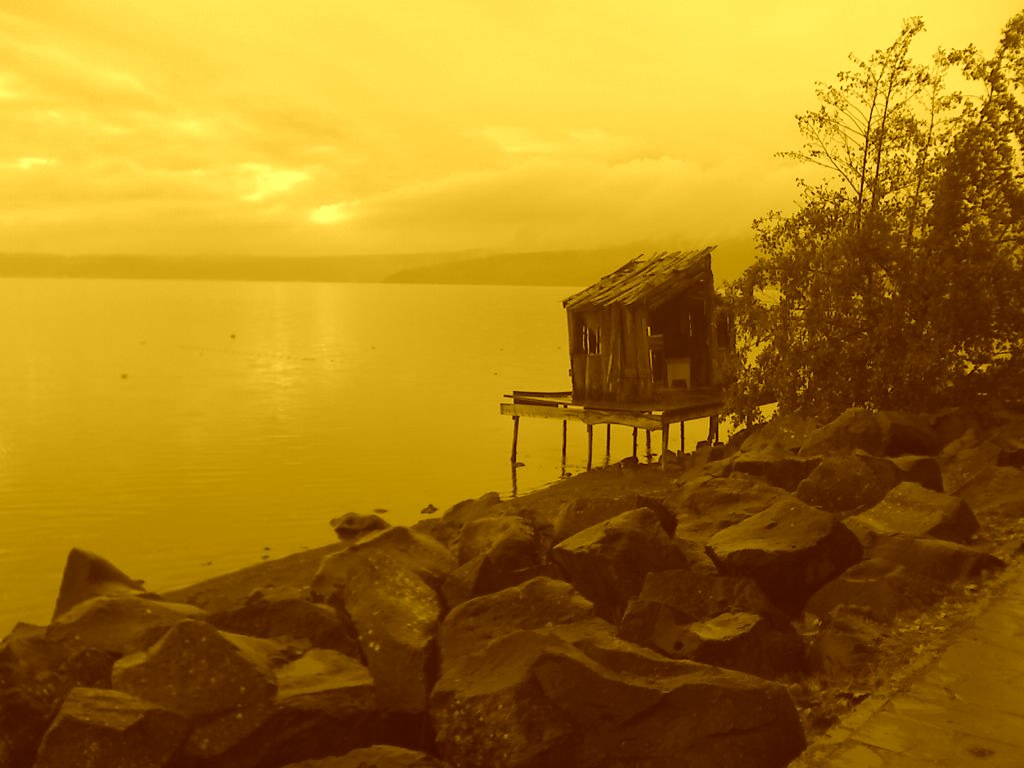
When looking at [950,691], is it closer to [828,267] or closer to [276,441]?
[828,267]

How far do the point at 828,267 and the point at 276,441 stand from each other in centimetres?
2352

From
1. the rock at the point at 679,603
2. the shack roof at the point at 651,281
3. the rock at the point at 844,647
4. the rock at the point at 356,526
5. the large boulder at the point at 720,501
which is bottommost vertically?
the rock at the point at 356,526

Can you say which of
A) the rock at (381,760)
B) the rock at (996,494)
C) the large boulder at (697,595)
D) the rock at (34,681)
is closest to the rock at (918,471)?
the rock at (996,494)

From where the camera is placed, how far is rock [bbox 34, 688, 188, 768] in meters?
6.66

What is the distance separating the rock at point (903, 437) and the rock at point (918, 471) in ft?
8.37

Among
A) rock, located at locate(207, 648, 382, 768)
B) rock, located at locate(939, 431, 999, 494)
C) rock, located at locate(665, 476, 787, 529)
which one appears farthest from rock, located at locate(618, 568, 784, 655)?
rock, located at locate(939, 431, 999, 494)

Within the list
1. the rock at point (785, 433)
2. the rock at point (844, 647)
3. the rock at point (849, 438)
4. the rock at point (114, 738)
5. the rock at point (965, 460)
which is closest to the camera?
the rock at point (114, 738)

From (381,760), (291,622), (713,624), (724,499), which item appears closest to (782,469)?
(724,499)

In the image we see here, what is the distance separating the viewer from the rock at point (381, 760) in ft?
20.7

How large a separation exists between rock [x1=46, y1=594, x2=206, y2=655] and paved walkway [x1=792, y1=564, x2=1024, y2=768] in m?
5.98

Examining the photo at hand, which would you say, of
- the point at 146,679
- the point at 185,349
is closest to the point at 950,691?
the point at 146,679

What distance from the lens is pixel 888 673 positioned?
6.88m

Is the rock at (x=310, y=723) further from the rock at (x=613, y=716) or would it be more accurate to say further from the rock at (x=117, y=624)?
the rock at (x=117, y=624)

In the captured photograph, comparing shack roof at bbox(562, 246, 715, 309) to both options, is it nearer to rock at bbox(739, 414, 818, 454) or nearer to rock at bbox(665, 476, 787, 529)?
rock at bbox(739, 414, 818, 454)
